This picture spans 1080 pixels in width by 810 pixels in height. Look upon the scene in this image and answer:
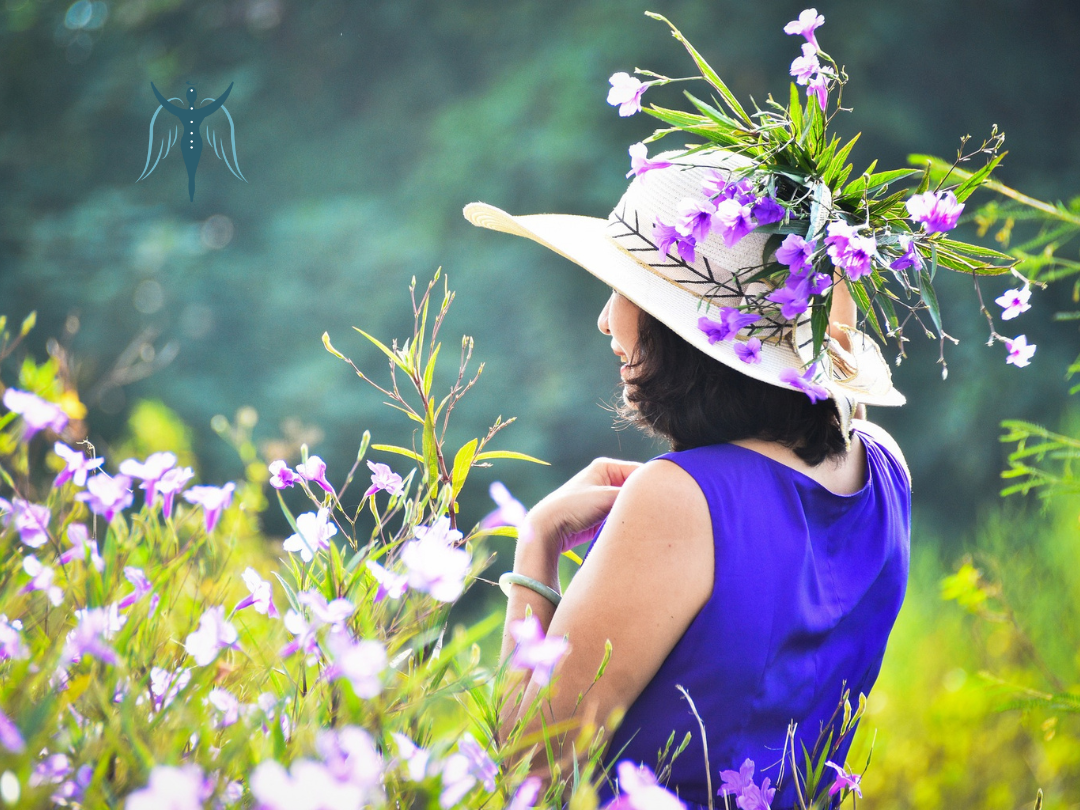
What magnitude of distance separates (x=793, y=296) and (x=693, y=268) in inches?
7.6

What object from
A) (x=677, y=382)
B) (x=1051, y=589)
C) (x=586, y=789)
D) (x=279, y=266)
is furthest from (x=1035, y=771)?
(x=279, y=266)

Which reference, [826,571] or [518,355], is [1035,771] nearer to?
[826,571]

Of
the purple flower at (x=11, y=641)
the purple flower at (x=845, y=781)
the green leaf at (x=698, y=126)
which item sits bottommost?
the purple flower at (x=845, y=781)

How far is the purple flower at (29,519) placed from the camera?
1.98 feet

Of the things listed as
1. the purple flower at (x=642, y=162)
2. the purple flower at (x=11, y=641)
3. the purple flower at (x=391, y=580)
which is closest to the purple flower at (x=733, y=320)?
the purple flower at (x=642, y=162)

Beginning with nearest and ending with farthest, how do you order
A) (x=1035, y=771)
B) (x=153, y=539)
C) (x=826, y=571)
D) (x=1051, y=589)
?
(x=153, y=539) < (x=826, y=571) < (x=1035, y=771) < (x=1051, y=589)

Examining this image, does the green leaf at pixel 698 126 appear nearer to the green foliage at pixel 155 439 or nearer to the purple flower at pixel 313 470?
the purple flower at pixel 313 470

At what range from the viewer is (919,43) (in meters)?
5.49

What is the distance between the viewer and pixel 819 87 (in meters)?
1.05

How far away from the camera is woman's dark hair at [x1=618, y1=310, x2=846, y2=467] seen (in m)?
1.13

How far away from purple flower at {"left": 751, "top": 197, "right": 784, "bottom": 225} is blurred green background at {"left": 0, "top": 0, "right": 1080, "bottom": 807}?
4512 mm

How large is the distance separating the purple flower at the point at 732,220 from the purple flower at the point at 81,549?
0.73m

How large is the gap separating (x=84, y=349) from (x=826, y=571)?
18.9 feet

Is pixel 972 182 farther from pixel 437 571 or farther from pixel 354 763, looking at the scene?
pixel 354 763
